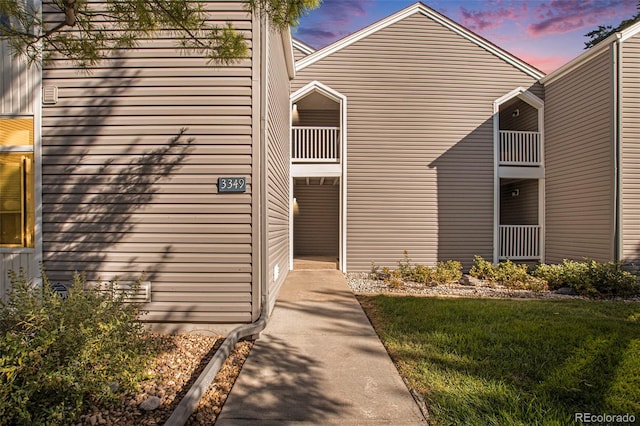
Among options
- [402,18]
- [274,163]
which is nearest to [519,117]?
Result: [402,18]

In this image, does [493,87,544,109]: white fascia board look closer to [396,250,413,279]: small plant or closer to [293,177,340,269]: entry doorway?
[396,250,413,279]: small plant

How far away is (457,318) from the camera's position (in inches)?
178

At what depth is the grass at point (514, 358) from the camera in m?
2.36

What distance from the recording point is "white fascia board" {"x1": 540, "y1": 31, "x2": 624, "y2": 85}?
7.39 m

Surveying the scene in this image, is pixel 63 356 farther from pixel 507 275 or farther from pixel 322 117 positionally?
pixel 322 117

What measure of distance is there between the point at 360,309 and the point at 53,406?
12.5ft

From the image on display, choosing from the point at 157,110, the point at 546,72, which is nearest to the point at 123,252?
the point at 157,110

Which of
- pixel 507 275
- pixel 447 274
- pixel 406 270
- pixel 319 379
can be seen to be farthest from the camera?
pixel 406 270

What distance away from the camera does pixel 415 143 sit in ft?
29.1

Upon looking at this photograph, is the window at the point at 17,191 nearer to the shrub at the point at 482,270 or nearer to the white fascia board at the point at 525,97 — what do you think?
the shrub at the point at 482,270

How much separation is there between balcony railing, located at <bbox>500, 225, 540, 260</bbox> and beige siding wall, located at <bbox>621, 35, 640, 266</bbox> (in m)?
2.06

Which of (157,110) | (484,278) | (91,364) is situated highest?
(157,110)

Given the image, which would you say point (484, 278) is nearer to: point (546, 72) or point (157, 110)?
point (546, 72)

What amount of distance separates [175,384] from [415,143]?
8.01 meters
